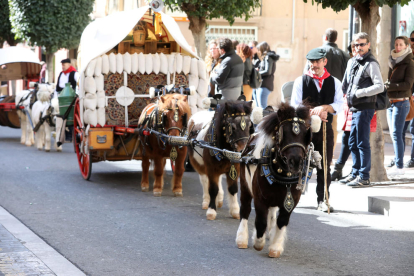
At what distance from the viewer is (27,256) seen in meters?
5.73

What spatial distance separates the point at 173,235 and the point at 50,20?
715 inches

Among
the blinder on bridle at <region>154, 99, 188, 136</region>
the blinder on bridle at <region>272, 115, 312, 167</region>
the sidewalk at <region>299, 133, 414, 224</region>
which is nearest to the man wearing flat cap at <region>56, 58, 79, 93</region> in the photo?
the blinder on bridle at <region>154, 99, 188, 136</region>

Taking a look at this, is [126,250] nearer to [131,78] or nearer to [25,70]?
[131,78]

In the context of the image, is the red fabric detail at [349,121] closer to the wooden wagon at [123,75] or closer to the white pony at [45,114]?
the wooden wagon at [123,75]

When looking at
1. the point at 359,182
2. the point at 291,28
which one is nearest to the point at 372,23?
the point at 359,182

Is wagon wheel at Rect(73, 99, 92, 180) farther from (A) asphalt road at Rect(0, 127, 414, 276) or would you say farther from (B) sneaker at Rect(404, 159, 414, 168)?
(B) sneaker at Rect(404, 159, 414, 168)

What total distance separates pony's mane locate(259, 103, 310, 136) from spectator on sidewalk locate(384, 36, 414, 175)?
4.73 m

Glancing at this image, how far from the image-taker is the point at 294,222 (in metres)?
7.30

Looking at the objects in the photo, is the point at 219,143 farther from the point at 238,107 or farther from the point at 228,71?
the point at 228,71

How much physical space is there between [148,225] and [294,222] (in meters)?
1.64

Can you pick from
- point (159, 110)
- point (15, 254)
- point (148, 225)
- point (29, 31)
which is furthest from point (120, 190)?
point (29, 31)

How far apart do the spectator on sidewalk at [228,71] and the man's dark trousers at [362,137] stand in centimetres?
183

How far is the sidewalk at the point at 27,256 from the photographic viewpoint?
17.3ft

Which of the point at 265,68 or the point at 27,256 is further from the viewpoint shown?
the point at 265,68
